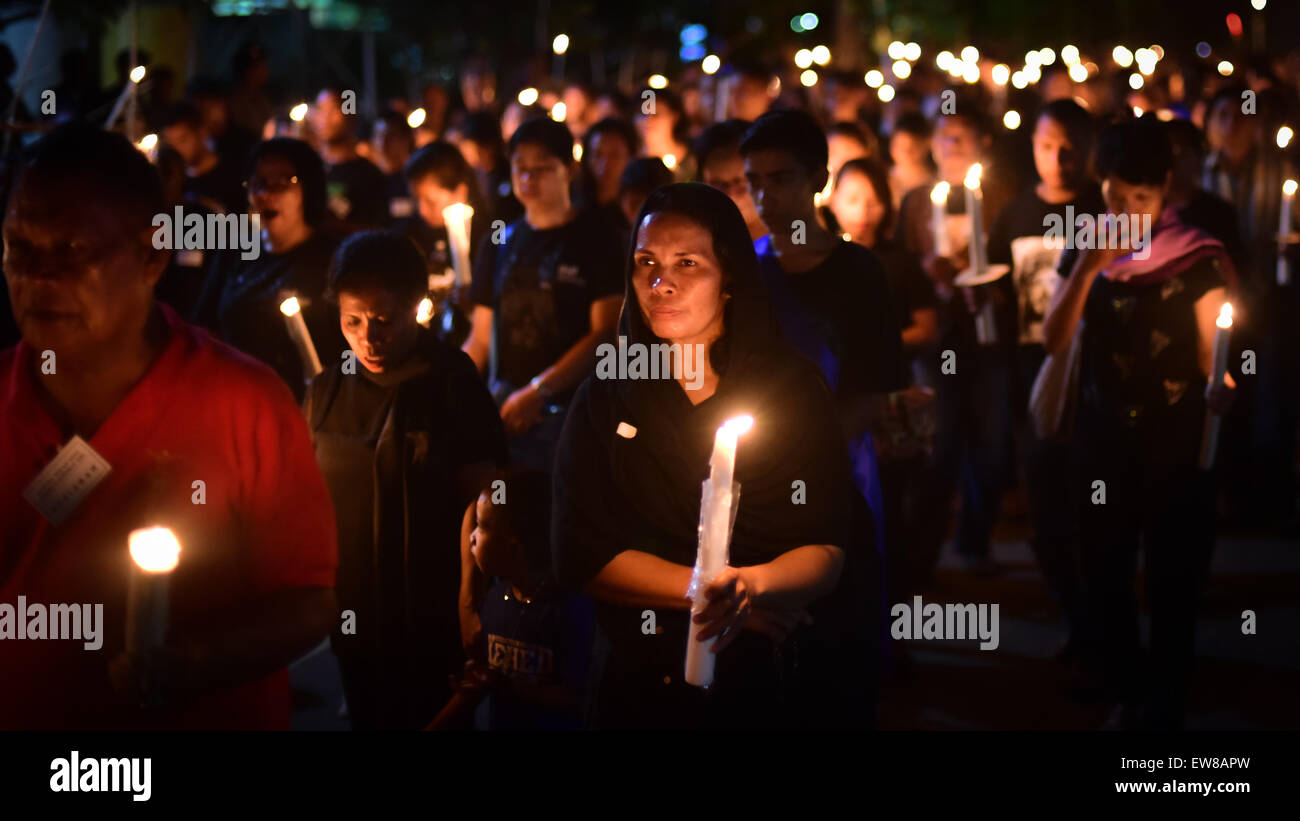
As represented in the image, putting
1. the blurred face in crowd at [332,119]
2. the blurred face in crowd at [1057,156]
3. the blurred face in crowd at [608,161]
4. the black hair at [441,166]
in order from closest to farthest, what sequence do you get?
the blurred face in crowd at [1057,156] → the black hair at [441,166] → the blurred face in crowd at [608,161] → the blurred face in crowd at [332,119]

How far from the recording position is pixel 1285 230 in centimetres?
676

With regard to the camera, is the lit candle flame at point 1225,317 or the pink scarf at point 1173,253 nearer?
the lit candle flame at point 1225,317

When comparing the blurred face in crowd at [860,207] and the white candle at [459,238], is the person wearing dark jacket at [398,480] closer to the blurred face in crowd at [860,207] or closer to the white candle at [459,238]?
the white candle at [459,238]

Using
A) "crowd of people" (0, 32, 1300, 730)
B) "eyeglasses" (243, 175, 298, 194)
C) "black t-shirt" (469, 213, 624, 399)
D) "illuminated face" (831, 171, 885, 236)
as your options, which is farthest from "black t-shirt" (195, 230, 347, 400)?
"illuminated face" (831, 171, 885, 236)

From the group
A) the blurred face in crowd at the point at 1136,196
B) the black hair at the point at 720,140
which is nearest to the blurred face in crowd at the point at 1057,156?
the blurred face in crowd at the point at 1136,196

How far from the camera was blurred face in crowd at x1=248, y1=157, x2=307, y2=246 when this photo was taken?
5.21 meters

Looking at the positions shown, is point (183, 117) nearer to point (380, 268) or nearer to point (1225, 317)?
point (380, 268)

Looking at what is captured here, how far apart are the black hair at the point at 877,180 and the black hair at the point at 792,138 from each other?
1.63 meters

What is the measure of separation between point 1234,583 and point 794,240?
3.68m

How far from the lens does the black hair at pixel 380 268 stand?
393cm

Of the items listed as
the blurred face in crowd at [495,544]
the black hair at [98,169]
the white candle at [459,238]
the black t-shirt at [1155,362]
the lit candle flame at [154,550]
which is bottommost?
the blurred face in crowd at [495,544]
